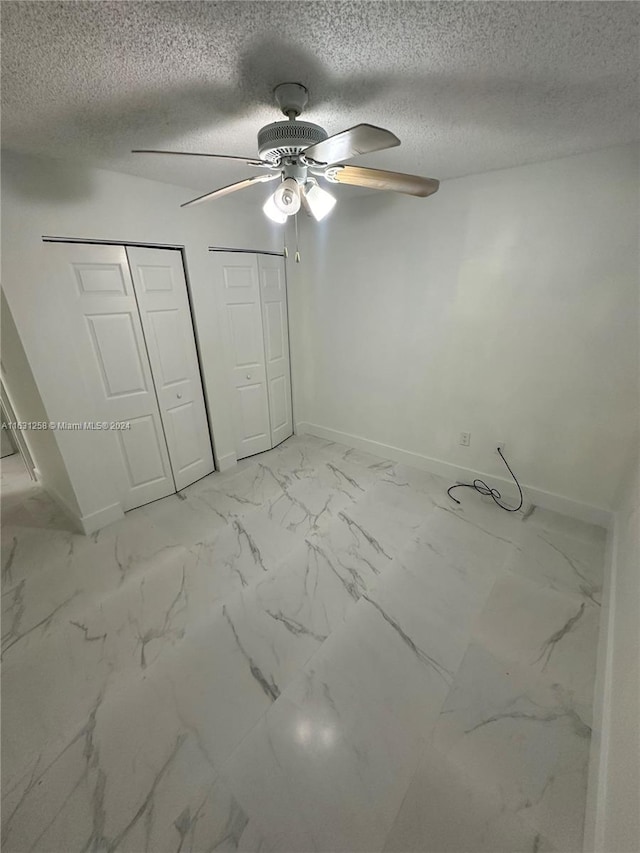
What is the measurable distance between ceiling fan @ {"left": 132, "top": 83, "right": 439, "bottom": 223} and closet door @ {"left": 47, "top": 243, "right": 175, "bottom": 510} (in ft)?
3.64

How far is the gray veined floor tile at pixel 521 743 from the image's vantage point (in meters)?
1.10

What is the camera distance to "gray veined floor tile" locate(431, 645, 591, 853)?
3.61 feet

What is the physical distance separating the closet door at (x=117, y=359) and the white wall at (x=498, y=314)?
1.69 m

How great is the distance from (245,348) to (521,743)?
3.07m

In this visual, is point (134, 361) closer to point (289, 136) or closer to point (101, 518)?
point (101, 518)

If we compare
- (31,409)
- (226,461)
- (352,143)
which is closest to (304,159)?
(352,143)

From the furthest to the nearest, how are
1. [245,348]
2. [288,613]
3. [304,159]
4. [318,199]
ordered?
[245,348] < [288,613] < [318,199] < [304,159]

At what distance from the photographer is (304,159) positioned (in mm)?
1240

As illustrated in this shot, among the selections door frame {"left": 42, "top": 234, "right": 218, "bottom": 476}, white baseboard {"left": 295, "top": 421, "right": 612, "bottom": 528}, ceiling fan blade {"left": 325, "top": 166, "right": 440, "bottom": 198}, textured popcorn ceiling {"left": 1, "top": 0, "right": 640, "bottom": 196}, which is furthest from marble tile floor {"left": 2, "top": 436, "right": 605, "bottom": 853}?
textured popcorn ceiling {"left": 1, "top": 0, "right": 640, "bottom": 196}

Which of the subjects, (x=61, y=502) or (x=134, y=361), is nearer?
(x=134, y=361)

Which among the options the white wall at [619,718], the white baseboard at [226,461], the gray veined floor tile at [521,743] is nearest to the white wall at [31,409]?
the white baseboard at [226,461]

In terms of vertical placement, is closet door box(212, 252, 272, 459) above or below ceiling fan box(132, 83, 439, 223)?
below

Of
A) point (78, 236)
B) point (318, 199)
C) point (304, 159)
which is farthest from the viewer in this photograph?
point (78, 236)

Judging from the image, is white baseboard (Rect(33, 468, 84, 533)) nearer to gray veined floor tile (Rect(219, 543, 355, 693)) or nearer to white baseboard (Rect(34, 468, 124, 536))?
white baseboard (Rect(34, 468, 124, 536))
